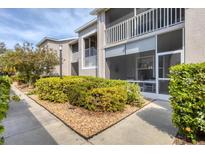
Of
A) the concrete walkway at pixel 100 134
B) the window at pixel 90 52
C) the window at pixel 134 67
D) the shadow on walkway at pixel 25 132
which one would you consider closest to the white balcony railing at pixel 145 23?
the window at pixel 134 67

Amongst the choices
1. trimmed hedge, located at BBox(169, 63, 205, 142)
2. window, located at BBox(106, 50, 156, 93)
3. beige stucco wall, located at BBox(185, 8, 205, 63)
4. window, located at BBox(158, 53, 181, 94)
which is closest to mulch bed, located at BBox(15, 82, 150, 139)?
trimmed hedge, located at BBox(169, 63, 205, 142)

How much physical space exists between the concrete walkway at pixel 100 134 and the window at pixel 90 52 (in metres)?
9.13

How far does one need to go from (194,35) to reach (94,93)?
490 cm

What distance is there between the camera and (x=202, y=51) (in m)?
6.35

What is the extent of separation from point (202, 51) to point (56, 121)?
632 cm

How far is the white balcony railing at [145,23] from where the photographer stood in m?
8.07

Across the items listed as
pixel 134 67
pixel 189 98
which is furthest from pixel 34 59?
pixel 189 98

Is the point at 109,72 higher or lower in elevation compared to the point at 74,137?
higher

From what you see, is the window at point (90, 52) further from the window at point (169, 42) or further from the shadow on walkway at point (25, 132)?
the shadow on walkway at point (25, 132)

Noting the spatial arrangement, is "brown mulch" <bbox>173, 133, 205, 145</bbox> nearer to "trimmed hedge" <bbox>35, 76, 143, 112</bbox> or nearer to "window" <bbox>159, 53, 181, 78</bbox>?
"trimmed hedge" <bbox>35, 76, 143, 112</bbox>

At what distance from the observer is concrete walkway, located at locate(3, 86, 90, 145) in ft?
13.2

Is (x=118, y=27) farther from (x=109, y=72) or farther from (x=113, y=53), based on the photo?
(x=109, y=72)

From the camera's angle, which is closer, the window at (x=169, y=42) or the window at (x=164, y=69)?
the window at (x=169, y=42)
